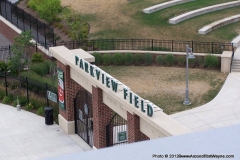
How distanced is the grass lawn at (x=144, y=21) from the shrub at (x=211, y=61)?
14.2 ft

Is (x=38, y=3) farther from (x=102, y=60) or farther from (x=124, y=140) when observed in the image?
(x=124, y=140)

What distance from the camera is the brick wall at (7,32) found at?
4962 cm

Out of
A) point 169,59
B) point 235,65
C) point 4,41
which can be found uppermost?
point 4,41

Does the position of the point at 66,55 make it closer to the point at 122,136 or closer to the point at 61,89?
the point at 61,89

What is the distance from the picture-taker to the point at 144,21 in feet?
156

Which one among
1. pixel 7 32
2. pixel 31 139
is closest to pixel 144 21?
pixel 7 32

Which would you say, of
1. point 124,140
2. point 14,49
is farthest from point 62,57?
point 14,49

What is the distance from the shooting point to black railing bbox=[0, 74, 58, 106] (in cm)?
3575

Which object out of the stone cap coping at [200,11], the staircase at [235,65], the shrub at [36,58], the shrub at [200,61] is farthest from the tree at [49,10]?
the staircase at [235,65]

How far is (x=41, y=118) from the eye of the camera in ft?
112

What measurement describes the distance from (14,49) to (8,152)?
11.5 metres

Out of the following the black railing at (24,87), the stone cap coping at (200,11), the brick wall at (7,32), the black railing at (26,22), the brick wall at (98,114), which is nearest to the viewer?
the brick wall at (98,114)

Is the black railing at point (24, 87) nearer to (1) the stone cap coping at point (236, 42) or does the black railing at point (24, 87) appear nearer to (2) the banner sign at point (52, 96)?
(2) the banner sign at point (52, 96)

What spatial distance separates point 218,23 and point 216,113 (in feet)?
50.0
